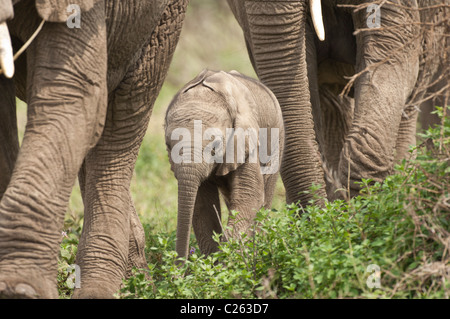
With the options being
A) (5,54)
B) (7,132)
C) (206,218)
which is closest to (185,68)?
(206,218)

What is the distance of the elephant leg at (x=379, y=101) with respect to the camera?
4.56m

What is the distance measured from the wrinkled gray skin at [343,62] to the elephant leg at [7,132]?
1192 mm

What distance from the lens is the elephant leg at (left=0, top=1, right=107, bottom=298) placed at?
319 cm

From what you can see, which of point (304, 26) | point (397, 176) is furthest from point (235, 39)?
point (397, 176)

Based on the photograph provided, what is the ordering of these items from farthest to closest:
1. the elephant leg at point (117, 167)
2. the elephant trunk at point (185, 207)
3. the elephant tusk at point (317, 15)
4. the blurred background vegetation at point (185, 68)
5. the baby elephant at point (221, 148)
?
the blurred background vegetation at point (185, 68)
the elephant tusk at point (317, 15)
the baby elephant at point (221, 148)
the elephant trunk at point (185, 207)
the elephant leg at point (117, 167)

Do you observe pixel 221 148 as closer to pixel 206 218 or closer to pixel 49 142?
pixel 206 218

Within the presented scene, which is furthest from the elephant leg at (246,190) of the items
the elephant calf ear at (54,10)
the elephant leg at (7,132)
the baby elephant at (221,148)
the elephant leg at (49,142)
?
the elephant calf ear at (54,10)

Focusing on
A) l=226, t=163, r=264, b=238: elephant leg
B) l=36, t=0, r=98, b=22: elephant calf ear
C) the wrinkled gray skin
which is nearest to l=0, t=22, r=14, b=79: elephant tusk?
l=36, t=0, r=98, b=22: elephant calf ear

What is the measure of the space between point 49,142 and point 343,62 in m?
2.56

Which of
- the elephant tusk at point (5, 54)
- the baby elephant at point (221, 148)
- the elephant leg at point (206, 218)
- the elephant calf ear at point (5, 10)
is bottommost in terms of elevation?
the elephant leg at point (206, 218)

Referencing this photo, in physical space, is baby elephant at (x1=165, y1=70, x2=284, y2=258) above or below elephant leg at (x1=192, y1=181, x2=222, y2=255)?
above

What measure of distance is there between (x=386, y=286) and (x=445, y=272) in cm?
20

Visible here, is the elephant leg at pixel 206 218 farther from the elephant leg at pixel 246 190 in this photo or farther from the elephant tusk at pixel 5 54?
the elephant tusk at pixel 5 54

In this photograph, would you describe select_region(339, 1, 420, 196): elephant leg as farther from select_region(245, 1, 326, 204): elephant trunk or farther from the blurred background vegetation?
the blurred background vegetation
